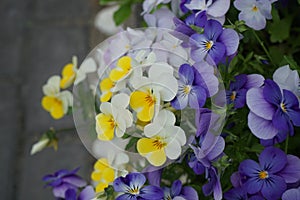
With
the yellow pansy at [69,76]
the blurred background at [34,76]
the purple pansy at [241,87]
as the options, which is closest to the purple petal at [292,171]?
the purple pansy at [241,87]

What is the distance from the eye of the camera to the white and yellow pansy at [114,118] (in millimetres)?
788

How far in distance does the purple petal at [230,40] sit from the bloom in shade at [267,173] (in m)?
0.14

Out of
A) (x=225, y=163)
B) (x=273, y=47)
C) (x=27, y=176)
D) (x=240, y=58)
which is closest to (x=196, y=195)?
(x=225, y=163)

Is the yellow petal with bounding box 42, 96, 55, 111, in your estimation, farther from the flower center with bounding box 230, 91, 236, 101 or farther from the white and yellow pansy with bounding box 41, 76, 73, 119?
the flower center with bounding box 230, 91, 236, 101

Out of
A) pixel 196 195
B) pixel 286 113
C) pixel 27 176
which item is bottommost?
pixel 27 176

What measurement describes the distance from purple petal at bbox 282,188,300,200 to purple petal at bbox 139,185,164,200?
0.16m

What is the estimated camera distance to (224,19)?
898mm

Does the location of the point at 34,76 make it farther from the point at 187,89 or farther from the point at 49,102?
the point at 187,89

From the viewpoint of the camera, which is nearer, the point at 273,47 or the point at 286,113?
the point at 286,113

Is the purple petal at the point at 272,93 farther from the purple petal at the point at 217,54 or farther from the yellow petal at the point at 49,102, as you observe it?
the yellow petal at the point at 49,102

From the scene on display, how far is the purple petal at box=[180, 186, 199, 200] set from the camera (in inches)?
33.5

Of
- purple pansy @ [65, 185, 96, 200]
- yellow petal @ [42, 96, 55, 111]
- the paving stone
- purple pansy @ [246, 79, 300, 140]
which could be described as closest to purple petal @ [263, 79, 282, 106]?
purple pansy @ [246, 79, 300, 140]

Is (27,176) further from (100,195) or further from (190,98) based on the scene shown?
(190,98)

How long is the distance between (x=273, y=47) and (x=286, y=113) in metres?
0.31
